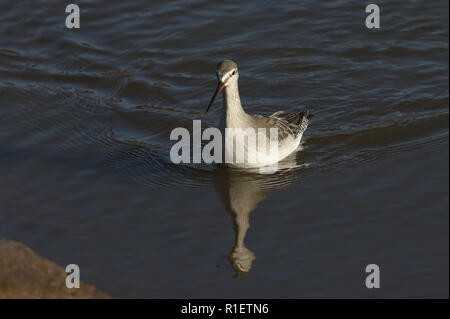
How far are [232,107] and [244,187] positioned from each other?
130cm

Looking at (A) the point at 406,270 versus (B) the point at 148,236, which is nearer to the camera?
(A) the point at 406,270

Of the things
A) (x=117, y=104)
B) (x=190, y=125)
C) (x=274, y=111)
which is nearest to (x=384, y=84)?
(x=274, y=111)

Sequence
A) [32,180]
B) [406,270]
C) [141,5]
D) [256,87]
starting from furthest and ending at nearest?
[141,5] → [256,87] → [32,180] → [406,270]

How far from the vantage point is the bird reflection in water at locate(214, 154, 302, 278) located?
9906 millimetres

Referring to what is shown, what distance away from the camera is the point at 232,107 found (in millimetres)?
10664

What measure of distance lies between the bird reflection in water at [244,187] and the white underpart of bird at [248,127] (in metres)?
0.20

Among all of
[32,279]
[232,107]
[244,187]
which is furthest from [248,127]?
[32,279]

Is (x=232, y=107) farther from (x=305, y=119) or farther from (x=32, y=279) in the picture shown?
(x=32, y=279)

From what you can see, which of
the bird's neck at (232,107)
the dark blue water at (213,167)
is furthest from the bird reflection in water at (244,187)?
the bird's neck at (232,107)

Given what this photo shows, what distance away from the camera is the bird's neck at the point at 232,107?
10594 mm

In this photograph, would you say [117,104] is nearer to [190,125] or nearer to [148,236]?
[190,125]

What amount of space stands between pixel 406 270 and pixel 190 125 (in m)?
5.73

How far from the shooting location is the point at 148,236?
31.6 ft

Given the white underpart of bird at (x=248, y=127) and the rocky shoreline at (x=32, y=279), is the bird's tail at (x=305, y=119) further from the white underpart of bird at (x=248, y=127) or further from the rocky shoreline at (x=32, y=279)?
the rocky shoreline at (x=32, y=279)
